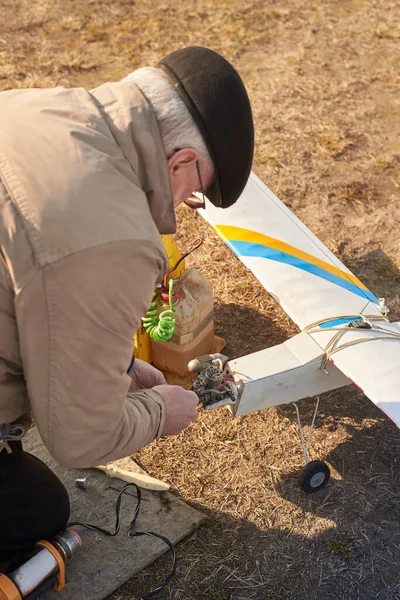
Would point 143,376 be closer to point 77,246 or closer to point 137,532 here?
point 137,532

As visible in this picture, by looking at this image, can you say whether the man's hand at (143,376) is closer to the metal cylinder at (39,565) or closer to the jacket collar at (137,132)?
the metal cylinder at (39,565)

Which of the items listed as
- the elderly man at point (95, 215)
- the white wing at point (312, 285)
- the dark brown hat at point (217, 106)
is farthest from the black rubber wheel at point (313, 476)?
the dark brown hat at point (217, 106)

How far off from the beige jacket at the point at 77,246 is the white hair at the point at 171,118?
0.04 metres

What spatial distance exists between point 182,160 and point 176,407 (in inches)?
42.5

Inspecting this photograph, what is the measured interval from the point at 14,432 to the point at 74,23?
7.73 meters

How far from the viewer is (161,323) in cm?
399

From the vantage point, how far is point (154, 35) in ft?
28.9

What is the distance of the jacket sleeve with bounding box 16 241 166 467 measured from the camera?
1.96m

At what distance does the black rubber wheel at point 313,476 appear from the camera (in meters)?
3.85

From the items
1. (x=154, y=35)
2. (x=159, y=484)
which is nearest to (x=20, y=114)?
(x=159, y=484)

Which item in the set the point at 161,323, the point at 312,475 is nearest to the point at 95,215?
the point at 161,323

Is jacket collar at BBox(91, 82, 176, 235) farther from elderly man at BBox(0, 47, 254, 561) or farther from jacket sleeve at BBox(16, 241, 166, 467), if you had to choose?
jacket sleeve at BBox(16, 241, 166, 467)

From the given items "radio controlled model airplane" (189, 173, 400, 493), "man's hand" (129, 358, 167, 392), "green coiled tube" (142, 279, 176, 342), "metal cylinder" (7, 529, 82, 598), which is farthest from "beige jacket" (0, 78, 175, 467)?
"green coiled tube" (142, 279, 176, 342)

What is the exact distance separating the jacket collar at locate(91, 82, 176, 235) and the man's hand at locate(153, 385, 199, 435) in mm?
907
